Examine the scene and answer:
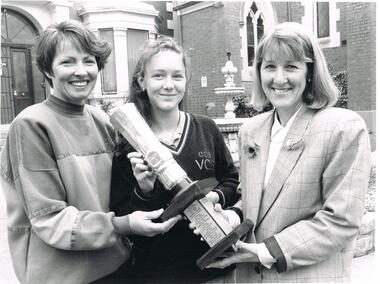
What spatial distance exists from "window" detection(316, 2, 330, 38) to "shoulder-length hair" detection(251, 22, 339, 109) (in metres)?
11.8

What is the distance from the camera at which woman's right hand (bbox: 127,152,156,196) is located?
1517mm

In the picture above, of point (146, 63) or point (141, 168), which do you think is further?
point (146, 63)

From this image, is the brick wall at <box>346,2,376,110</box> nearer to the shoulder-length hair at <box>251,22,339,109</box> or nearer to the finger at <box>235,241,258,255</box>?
the shoulder-length hair at <box>251,22,339,109</box>

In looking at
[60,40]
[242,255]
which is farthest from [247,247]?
[60,40]

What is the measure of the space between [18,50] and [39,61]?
34.7 ft

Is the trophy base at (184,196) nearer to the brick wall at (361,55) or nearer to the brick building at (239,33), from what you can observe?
the brick wall at (361,55)

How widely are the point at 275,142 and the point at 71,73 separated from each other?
1.03 meters

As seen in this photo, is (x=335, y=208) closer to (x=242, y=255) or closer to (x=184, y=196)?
(x=242, y=255)

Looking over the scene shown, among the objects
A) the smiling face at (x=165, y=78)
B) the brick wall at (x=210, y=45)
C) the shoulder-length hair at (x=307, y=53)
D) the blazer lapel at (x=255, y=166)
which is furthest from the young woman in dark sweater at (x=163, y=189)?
the brick wall at (x=210, y=45)

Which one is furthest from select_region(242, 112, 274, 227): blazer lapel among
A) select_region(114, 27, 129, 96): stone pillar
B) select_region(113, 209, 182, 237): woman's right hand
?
select_region(114, 27, 129, 96): stone pillar

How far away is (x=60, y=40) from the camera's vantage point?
170 cm

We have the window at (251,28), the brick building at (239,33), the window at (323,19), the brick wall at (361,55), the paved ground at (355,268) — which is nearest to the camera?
the paved ground at (355,268)

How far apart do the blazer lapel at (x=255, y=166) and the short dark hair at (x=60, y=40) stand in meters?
0.90

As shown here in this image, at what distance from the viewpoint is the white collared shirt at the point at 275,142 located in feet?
5.39
